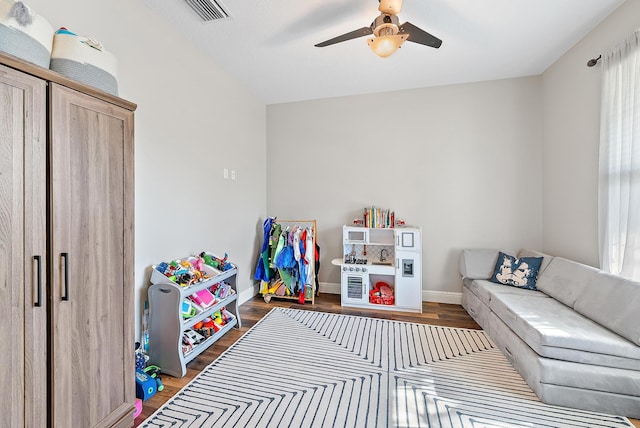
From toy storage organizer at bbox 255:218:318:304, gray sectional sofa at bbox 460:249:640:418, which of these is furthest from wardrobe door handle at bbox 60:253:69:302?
gray sectional sofa at bbox 460:249:640:418

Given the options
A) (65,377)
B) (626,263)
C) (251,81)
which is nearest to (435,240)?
(626,263)

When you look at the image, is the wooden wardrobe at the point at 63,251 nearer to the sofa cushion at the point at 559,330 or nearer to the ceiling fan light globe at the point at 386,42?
the ceiling fan light globe at the point at 386,42

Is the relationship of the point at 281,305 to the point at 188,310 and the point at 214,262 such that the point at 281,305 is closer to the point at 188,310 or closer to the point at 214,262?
the point at 214,262

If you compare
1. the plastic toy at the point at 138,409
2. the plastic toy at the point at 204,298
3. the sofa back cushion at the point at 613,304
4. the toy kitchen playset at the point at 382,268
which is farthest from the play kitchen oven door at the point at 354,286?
the plastic toy at the point at 138,409

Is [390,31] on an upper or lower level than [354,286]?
upper

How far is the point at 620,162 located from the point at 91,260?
3.74 meters

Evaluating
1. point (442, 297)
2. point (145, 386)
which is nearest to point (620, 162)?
point (442, 297)

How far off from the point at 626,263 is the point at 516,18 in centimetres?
216

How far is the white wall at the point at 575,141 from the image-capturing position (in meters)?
2.48

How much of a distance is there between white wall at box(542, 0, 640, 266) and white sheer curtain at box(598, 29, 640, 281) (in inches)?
7.9

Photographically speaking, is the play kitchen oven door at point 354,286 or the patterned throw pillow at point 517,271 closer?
the patterned throw pillow at point 517,271

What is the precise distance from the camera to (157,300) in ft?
7.06

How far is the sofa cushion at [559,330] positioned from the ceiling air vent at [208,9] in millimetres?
3353

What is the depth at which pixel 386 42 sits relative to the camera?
6.56 feet
